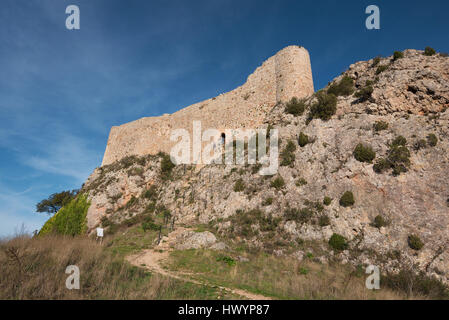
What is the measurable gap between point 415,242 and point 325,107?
1093cm

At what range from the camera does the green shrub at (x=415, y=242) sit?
31.2 feet

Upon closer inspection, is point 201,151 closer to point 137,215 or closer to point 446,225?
point 137,215

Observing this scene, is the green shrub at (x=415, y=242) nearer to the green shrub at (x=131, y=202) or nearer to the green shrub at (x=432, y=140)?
the green shrub at (x=432, y=140)

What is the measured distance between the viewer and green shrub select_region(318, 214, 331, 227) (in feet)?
39.8

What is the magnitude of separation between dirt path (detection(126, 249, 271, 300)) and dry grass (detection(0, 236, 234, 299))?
77cm

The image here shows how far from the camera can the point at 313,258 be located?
35.2ft

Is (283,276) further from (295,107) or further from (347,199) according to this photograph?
(295,107)

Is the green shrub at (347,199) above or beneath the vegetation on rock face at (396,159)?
beneath

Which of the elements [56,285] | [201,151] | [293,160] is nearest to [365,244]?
[293,160]

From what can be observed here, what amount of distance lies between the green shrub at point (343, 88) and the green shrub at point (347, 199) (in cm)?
939

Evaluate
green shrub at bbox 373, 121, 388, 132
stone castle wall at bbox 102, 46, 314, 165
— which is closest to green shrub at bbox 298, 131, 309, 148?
green shrub at bbox 373, 121, 388, 132

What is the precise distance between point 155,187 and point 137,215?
4942 mm

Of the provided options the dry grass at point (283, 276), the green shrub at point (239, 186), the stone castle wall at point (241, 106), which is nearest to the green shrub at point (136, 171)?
the stone castle wall at point (241, 106)

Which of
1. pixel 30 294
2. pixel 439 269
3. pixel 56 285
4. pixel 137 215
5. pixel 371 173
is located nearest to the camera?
pixel 30 294
